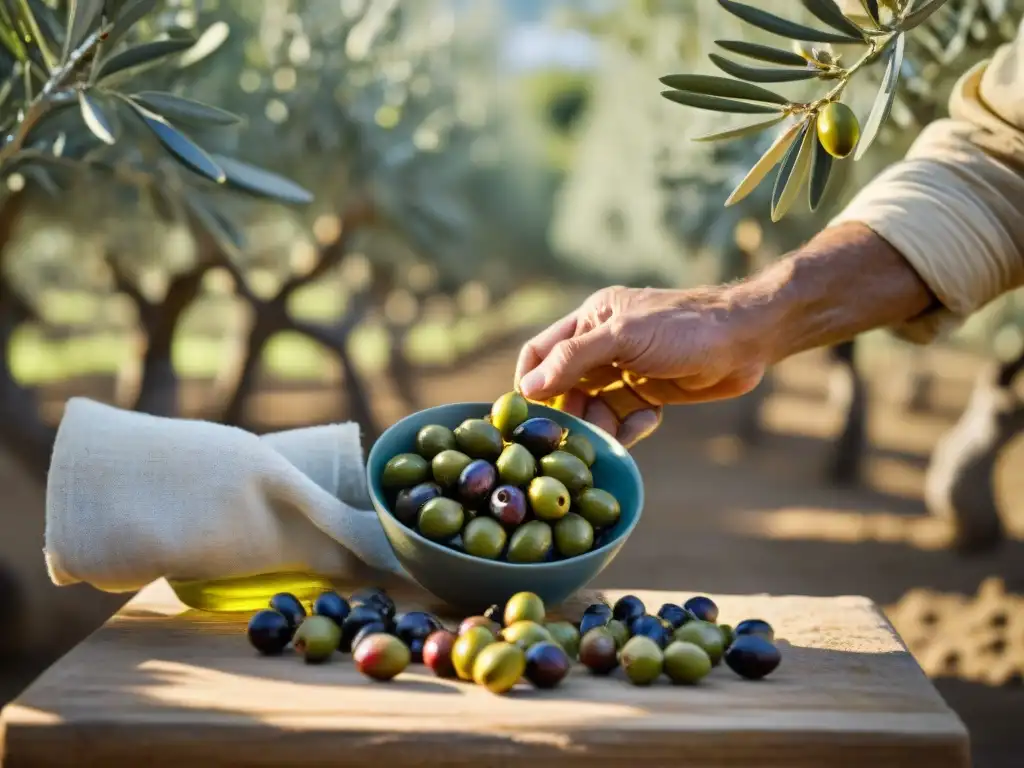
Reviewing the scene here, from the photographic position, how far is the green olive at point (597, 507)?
194 cm

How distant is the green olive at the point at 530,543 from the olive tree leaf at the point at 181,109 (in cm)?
92

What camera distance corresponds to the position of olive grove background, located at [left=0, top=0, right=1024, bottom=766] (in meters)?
5.09

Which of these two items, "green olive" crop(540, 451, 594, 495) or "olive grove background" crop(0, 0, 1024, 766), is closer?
"green olive" crop(540, 451, 594, 495)

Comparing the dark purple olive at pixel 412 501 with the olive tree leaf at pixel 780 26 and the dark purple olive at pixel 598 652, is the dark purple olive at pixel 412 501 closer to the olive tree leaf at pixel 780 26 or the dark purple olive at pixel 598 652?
the dark purple olive at pixel 598 652

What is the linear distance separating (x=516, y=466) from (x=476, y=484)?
0.08 metres

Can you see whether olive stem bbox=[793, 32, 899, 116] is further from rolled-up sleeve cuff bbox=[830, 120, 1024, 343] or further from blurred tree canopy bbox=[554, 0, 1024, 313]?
rolled-up sleeve cuff bbox=[830, 120, 1024, 343]

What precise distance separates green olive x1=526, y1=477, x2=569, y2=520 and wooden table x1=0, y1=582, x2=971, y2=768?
280 mm

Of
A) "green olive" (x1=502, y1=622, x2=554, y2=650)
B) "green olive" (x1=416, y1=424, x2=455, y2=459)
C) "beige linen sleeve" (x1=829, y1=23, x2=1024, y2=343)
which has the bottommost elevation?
"green olive" (x1=502, y1=622, x2=554, y2=650)

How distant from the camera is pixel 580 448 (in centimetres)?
205

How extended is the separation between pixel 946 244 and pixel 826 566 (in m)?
5.15

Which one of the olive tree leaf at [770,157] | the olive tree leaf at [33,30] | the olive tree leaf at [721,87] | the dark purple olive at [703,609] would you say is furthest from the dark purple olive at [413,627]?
the olive tree leaf at [33,30]

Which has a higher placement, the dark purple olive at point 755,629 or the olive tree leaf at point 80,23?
the olive tree leaf at point 80,23

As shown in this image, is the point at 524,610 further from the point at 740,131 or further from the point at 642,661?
the point at 740,131

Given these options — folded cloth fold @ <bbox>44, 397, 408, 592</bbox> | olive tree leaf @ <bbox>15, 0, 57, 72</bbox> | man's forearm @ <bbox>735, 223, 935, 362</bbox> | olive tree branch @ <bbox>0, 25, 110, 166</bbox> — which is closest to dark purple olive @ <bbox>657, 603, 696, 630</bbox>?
folded cloth fold @ <bbox>44, 397, 408, 592</bbox>
